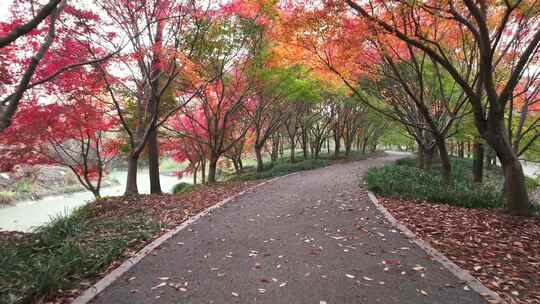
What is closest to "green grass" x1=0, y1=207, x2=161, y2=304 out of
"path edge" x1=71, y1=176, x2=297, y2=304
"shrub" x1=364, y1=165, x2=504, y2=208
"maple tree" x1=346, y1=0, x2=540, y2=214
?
"path edge" x1=71, y1=176, x2=297, y2=304

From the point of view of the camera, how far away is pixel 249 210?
6.84 metres

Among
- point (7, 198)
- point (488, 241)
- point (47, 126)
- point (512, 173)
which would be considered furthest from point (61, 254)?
point (7, 198)

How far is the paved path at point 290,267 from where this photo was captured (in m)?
3.05

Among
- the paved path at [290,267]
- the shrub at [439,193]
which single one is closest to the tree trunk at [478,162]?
the shrub at [439,193]

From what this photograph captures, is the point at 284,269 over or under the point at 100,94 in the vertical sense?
under

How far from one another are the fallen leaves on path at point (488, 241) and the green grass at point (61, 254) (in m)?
4.75

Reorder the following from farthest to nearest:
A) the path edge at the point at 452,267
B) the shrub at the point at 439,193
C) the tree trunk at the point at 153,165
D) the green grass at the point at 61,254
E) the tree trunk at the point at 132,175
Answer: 1. the tree trunk at the point at 153,165
2. the tree trunk at the point at 132,175
3. the shrub at the point at 439,193
4. the green grass at the point at 61,254
5. the path edge at the point at 452,267

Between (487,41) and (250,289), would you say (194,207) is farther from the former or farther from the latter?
(487,41)

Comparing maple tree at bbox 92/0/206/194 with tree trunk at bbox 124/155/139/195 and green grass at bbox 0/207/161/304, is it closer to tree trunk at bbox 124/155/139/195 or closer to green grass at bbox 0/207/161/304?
tree trunk at bbox 124/155/139/195

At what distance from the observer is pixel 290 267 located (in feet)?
12.2

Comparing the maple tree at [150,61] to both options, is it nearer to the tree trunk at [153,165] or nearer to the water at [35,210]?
the tree trunk at [153,165]

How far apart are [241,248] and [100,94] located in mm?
8922

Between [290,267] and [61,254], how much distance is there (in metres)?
3.13

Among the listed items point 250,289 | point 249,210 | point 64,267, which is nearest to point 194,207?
point 249,210
